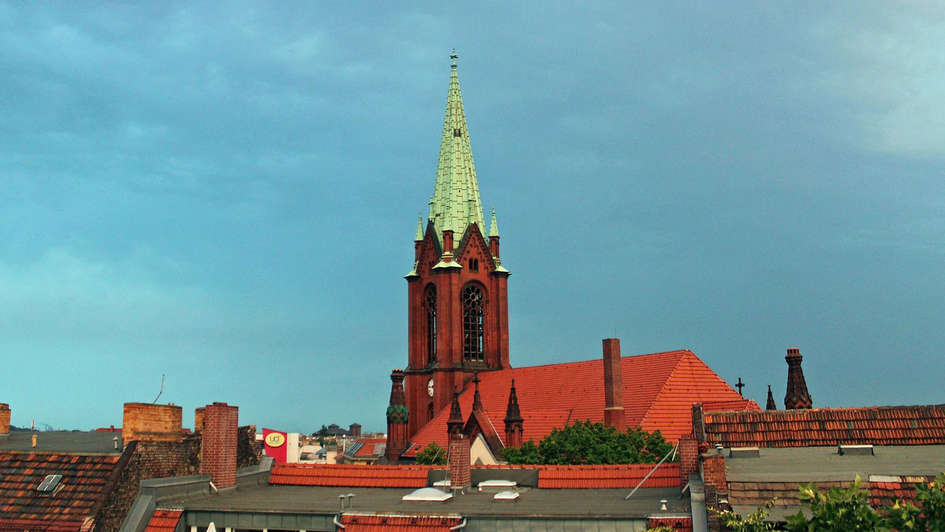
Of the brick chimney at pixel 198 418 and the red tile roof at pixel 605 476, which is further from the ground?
the brick chimney at pixel 198 418

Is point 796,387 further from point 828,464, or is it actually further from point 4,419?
point 4,419

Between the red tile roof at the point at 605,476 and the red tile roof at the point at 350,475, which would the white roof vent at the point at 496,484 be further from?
the red tile roof at the point at 350,475

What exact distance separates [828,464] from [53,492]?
19639 millimetres

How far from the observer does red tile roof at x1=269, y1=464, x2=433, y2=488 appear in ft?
85.5

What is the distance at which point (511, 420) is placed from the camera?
181ft

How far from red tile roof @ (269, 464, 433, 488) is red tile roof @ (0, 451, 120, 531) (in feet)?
19.8

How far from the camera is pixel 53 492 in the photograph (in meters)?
22.7

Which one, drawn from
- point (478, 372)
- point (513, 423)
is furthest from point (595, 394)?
point (478, 372)

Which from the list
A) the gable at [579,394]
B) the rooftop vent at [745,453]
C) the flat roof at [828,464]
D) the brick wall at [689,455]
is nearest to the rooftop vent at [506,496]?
the brick wall at [689,455]

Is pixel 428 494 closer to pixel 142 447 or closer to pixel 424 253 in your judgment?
pixel 142 447

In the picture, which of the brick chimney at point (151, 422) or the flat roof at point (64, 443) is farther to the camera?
the flat roof at point (64, 443)

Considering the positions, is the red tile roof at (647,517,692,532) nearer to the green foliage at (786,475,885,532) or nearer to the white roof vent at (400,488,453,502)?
the green foliage at (786,475,885,532)

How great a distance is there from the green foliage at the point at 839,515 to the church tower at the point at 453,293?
56174 millimetres

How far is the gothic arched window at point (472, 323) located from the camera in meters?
72.7
